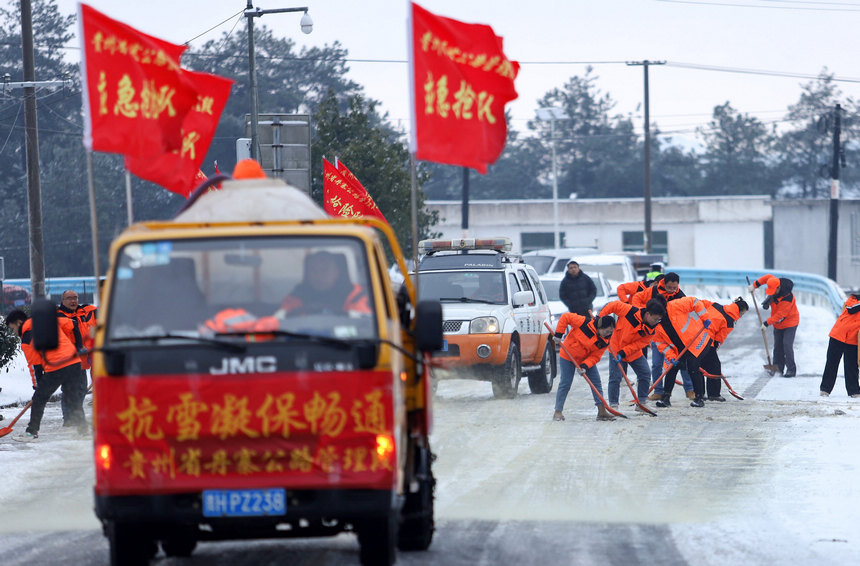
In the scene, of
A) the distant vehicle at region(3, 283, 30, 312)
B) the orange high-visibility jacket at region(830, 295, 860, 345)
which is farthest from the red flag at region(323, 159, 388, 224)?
the distant vehicle at region(3, 283, 30, 312)

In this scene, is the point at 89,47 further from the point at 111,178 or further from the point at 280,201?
the point at 111,178

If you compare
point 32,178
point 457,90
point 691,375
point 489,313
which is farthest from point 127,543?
point 32,178

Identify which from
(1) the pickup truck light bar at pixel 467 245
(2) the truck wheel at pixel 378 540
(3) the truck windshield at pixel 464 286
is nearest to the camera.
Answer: (2) the truck wheel at pixel 378 540

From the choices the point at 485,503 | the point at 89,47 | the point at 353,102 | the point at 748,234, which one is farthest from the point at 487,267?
the point at 748,234

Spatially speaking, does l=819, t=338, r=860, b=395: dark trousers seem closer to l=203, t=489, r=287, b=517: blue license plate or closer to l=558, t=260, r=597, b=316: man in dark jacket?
l=558, t=260, r=597, b=316: man in dark jacket

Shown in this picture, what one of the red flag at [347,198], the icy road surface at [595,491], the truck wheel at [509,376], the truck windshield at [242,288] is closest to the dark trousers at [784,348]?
the icy road surface at [595,491]

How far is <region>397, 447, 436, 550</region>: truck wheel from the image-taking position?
775 cm

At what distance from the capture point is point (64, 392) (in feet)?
48.9

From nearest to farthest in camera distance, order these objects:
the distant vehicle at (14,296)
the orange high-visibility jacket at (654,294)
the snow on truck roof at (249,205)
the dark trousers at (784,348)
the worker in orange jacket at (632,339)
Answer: the snow on truck roof at (249,205) < the worker in orange jacket at (632,339) < the orange high-visibility jacket at (654,294) < the dark trousers at (784,348) < the distant vehicle at (14,296)

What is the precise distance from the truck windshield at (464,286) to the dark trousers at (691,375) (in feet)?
8.80

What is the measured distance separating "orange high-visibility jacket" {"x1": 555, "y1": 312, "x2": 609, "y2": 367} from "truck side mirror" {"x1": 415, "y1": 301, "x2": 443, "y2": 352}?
7.76 meters

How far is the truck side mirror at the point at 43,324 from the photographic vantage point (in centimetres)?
685

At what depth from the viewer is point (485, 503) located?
32.2ft

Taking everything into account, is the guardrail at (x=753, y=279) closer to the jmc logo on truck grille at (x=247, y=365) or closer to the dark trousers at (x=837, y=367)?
the dark trousers at (x=837, y=367)
